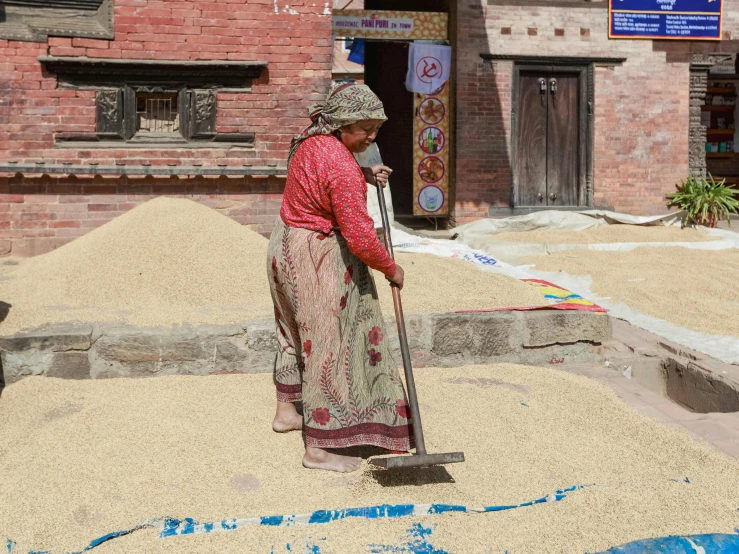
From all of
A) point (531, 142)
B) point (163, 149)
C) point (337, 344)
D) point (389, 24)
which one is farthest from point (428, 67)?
point (337, 344)

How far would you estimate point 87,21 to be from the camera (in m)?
6.87

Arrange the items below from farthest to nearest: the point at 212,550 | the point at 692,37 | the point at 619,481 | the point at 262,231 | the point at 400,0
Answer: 1. the point at 400,0
2. the point at 692,37
3. the point at 262,231
4. the point at 619,481
5. the point at 212,550

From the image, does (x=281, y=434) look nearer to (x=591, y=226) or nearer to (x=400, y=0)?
(x=591, y=226)

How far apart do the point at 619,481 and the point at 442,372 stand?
1507 mm

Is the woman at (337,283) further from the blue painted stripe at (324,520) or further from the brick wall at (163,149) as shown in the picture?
the brick wall at (163,149)

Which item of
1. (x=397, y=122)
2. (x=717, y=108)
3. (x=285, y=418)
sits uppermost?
(x=717, y=108)

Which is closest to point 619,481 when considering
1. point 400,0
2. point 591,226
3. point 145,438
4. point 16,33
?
point 145,438

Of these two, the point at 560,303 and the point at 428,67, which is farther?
the point at 428,67

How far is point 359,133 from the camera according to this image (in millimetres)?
2812

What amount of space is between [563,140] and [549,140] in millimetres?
227

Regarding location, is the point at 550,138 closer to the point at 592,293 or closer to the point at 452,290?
the point at 592,293

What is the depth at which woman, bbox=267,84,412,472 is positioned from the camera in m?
2.71

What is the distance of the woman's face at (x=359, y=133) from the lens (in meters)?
2.79

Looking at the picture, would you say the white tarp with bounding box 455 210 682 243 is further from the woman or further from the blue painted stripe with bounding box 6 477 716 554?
the blue painted stripe with bounding box 6 477 716 554
